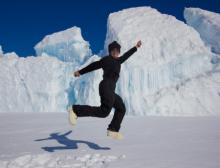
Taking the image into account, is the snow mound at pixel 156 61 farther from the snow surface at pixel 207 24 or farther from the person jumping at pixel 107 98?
the person jumping at pixel 107 98

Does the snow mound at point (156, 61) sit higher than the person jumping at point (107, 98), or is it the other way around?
the snow mound at point (156, 61)

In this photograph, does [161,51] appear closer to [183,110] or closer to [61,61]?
[183,110]

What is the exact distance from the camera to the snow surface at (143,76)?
109 ft

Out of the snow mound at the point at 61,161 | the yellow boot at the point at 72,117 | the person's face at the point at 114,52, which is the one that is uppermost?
the person's face at the point at 114,52

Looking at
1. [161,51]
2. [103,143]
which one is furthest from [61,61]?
[103,143]

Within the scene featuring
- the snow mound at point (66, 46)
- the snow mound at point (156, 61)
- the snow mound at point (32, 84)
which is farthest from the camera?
the snow mound at point (66, 46)

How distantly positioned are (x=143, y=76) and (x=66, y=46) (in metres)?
16.5

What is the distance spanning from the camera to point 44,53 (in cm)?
4691

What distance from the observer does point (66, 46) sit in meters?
47.5

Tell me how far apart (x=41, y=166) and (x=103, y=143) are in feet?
6.37

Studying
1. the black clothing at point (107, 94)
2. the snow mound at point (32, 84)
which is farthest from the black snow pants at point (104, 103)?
the snow mound at point (32, 84)

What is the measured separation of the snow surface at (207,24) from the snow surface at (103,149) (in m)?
33.8

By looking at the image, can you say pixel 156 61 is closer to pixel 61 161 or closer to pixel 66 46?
pixel 66 46

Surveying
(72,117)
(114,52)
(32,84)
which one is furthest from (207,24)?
(72,117)
